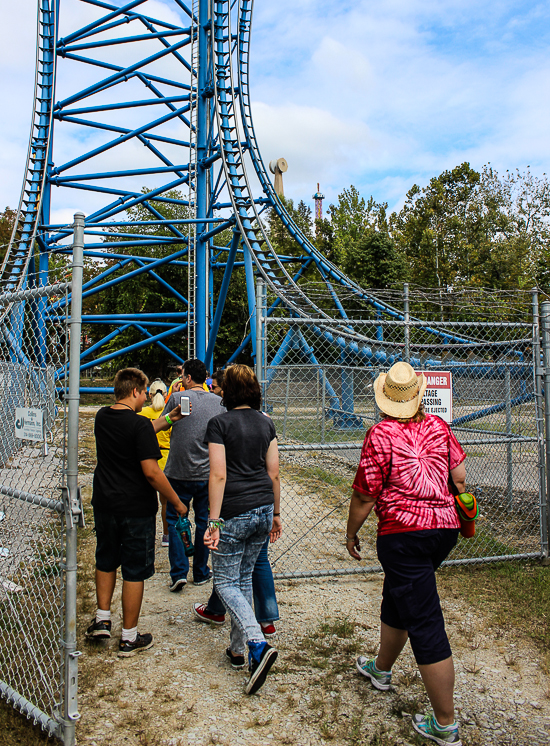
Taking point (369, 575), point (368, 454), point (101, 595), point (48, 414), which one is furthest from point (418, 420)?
point (369, 575)

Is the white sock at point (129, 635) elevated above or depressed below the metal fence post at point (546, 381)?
below

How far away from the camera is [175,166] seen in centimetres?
1477

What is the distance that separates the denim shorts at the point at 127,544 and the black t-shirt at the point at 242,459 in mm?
584

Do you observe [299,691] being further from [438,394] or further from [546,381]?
[546,381]

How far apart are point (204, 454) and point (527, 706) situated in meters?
2.47

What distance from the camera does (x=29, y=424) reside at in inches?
110

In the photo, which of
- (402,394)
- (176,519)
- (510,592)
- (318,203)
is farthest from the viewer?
(318,203)

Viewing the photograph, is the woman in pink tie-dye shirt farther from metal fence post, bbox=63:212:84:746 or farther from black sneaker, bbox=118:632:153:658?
black sneaker, bbox=118:632:153:658

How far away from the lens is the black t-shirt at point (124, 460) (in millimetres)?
3334

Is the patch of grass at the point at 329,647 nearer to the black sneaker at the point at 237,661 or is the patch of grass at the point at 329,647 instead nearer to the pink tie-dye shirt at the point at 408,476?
the black sneaker at the point at 237,661

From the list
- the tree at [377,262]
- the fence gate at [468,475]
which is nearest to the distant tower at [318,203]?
the tree at [377,262]

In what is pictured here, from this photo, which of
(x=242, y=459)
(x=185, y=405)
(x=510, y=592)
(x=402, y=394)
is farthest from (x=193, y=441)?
(x=510, y=592)

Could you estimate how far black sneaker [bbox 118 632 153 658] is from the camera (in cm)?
337

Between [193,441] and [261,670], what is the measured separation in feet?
5.77
